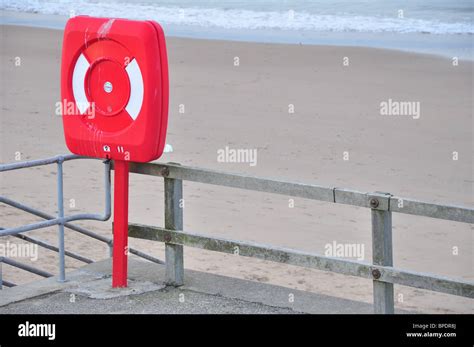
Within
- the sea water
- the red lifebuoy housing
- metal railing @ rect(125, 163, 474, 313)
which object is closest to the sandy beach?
the sea water

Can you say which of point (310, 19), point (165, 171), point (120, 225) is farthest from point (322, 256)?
point (310, 19)

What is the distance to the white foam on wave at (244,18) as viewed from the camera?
26062 millimetres

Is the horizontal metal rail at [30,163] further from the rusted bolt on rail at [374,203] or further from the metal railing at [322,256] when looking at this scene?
the rusted bolt on rail at [374,203]

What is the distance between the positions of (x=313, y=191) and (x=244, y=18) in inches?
936

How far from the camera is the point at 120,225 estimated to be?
229 inches

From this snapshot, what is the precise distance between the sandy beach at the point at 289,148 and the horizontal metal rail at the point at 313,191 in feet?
9.53

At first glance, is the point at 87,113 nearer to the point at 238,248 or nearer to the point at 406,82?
the point at 238,248

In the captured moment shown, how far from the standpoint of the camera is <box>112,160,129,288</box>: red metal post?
18.9 ft

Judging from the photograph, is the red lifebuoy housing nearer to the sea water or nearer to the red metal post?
the red metal post

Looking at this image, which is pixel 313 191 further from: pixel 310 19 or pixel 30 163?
pixel 310 19

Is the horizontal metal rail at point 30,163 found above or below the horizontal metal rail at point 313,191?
above

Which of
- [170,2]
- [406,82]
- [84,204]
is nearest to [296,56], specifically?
[406,82]

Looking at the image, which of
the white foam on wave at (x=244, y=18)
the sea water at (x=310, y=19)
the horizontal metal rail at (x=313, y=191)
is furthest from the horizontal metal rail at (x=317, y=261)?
the white foam on wave at (x=244, y=18)

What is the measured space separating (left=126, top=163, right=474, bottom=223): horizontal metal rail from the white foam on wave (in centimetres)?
2021
